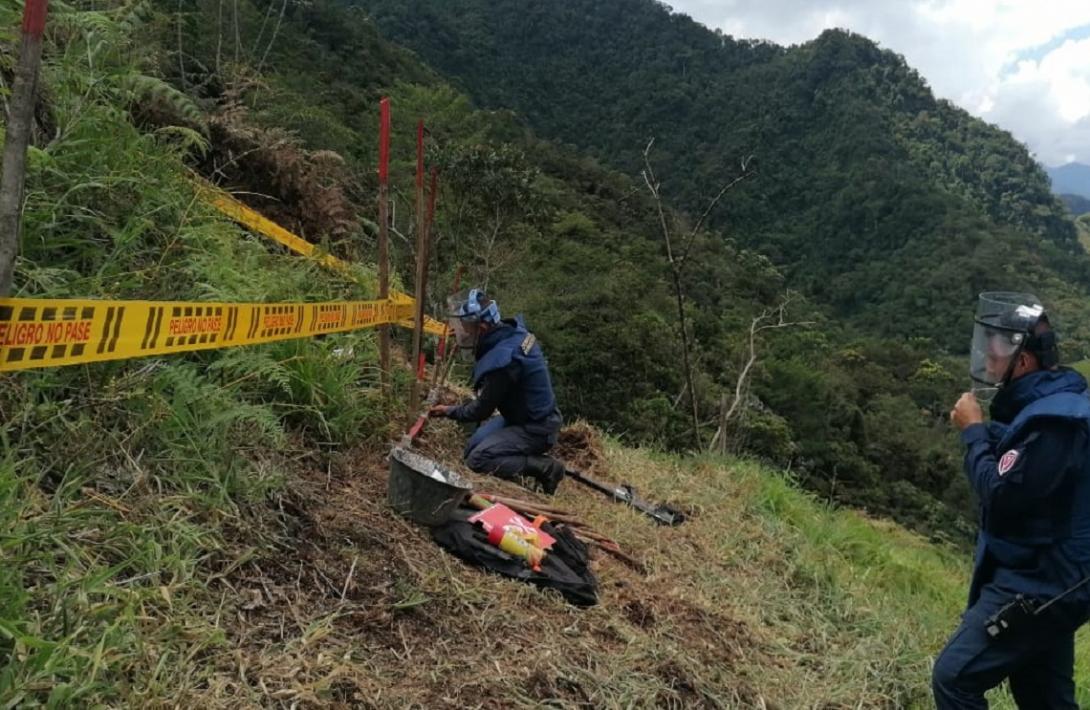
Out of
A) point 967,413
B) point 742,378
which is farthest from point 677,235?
point 967,413

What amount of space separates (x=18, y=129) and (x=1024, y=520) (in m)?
3.18

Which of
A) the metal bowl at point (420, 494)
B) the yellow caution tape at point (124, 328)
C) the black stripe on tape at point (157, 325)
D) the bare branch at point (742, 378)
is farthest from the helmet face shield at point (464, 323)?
the bare branch at point (742, 378)

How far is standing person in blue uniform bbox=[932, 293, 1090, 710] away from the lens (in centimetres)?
270

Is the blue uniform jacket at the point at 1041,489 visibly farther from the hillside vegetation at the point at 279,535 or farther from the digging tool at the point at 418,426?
the digging tool at the point at 418,426

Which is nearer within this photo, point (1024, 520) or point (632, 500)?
point (1024, 520)

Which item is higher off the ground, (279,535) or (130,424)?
(130,424)

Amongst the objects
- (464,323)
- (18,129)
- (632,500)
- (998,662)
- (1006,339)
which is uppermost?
(1006,339)

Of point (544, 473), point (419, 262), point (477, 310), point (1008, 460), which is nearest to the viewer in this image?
point (1008, 460)

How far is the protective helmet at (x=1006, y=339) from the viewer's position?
2934 mm

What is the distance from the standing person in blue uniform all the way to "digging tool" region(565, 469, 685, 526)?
1737 millimetres

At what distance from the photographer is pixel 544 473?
182 inches

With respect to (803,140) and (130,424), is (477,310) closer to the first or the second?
(130,424)

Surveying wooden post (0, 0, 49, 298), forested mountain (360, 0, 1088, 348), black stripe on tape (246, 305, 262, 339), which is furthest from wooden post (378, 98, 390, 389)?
forested mountain (360, 0, 1088, 348)

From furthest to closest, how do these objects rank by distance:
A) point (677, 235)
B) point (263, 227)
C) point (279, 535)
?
point (677, 235), point (263, 227), point (279, 535)
